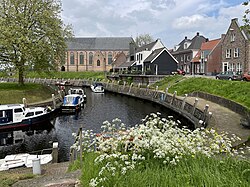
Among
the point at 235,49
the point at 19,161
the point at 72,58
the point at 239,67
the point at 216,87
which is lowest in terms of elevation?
the point at 19,161

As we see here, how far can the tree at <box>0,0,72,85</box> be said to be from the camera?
101ft

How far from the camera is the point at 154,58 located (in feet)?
180

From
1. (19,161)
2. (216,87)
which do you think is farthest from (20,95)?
(216,87)

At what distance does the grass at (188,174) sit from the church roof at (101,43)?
10404cm

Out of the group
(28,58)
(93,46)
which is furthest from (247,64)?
(93,46)

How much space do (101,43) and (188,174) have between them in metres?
109

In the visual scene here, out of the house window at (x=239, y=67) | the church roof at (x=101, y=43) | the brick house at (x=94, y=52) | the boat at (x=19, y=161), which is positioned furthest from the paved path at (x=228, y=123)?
the church roof at (x=101, y=43)

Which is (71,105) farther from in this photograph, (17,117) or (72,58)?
(72,58)

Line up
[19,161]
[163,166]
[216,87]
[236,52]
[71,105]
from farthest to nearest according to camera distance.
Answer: [236,52] < [71,105] < [216,87] < [19,161] < [163,166]

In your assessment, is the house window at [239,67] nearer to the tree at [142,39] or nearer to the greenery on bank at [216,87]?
the greenery on bank at [216,87]

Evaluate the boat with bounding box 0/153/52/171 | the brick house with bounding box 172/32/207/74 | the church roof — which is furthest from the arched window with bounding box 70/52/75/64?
the boat with bounding box 0/153/52/171

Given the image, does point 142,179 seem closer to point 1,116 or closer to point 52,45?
point 1,116

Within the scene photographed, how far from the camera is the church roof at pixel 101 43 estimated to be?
109 m

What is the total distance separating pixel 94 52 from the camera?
10856cm
